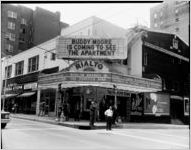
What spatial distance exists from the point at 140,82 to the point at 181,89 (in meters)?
8.24

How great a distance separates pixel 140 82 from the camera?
27.7 m

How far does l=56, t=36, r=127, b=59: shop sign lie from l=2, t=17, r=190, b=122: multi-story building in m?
0.09

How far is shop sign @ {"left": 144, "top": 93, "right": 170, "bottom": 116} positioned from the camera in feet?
91.6

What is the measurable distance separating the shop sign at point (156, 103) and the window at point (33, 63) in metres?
13.4

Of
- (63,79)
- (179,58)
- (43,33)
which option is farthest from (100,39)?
(43,33)

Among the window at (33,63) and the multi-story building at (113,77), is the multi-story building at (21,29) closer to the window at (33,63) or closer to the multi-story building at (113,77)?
the multi-story building at (113,77)

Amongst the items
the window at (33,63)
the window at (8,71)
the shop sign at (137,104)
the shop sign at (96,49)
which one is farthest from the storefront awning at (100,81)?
the window at (8,71)

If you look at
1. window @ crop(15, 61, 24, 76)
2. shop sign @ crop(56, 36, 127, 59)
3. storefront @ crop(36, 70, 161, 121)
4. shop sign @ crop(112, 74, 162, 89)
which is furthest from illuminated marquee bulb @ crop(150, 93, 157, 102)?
window @ crop(15, 61, 24, 76)

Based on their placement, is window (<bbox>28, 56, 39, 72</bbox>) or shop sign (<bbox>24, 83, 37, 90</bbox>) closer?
shop sign (<bbox>24, 83, 37, 90</bbox>)

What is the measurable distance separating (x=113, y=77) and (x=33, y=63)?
1353 centimetres

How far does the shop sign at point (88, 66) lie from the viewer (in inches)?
989

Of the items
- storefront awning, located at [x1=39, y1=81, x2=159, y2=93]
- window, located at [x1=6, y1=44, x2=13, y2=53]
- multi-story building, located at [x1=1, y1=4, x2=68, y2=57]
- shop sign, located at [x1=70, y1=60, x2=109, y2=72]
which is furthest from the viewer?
window, located at [x1=6, y1=44, x2=13, y2=53]

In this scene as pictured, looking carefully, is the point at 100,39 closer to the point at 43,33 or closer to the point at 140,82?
the point at 140,82

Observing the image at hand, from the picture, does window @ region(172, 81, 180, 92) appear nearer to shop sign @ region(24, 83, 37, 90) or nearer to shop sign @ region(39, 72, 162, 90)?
shop sign @ region(39, 72, 162, 90)
